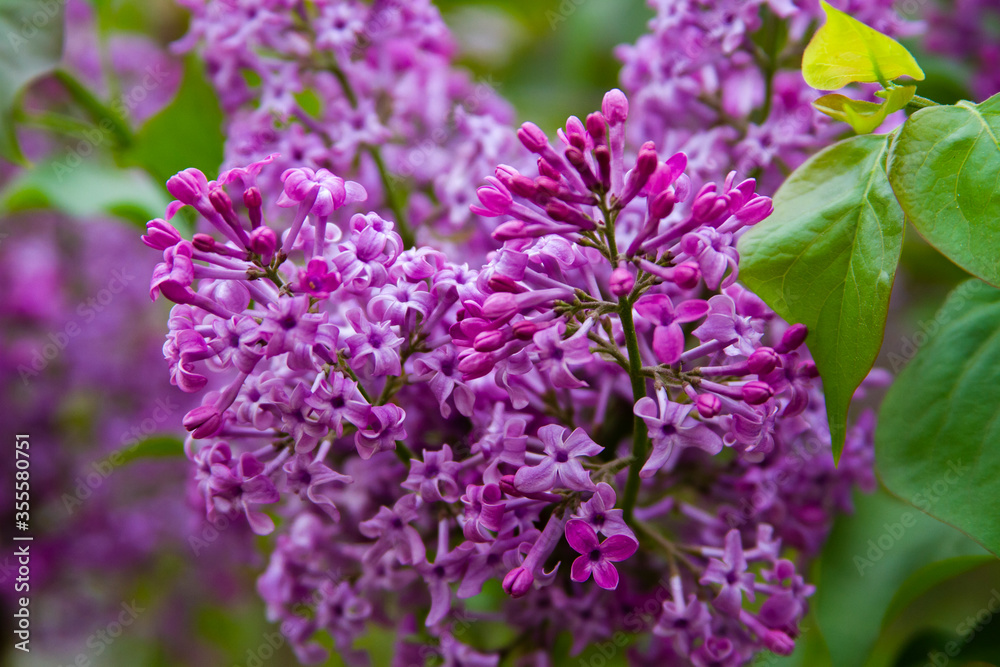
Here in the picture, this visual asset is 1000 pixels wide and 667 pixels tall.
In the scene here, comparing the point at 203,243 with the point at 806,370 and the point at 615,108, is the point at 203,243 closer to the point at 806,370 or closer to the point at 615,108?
the point at 615,108

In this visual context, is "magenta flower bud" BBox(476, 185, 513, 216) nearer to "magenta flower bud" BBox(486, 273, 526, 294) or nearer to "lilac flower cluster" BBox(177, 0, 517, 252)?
"magenta flower bud" BBox(486, 273, 526, 294)

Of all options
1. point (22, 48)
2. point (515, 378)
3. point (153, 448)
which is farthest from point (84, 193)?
point (515, 378)

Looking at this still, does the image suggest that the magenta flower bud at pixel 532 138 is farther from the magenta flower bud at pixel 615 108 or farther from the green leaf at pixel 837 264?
the green leaf at pixel 837 264

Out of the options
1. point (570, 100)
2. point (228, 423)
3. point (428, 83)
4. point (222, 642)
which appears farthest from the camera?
point (222, 642)

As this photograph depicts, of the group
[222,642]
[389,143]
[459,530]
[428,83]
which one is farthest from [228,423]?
[222,642]

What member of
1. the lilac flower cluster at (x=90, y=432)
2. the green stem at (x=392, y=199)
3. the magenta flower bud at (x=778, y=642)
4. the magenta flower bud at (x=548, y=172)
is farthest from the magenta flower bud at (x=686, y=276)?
the lilac flower cluster at (x=90, y=432)

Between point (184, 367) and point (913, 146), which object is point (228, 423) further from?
point (913, 146)
